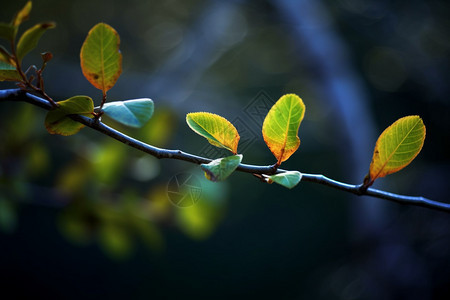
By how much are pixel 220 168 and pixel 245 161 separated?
5.22ft

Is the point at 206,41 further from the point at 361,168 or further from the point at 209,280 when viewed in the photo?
the point at 209,280

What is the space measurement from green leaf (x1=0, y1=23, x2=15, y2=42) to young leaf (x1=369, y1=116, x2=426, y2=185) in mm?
396

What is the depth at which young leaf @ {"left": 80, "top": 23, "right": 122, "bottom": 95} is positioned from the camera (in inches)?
14.2

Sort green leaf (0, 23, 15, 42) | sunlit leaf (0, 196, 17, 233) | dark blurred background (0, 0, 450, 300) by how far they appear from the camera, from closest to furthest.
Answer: green leaf (0, 23, 15, 42) → sunlit leaf (0, 196, 17, 233) → dark blurred background (0, 0, 450, 300)

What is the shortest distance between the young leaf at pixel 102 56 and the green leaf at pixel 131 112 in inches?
1.8

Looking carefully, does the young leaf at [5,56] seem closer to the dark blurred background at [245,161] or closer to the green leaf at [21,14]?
the green leaf at [21,14]

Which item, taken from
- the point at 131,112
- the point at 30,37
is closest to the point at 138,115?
the point at 131,112

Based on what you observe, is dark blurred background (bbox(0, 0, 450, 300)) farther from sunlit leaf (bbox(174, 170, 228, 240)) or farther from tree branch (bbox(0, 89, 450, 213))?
tree branch (bbox(0, 89, 450, 213))

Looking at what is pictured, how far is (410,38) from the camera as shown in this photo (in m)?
2.00

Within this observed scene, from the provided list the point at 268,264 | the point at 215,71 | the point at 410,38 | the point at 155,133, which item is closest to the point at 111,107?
the point at 155,133

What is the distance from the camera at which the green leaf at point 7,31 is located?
1.02 ft

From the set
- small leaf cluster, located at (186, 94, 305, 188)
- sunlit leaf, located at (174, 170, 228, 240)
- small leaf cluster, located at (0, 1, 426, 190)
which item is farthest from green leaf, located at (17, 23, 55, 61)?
sunlit leaf, located at (174, 170, 228, 240)

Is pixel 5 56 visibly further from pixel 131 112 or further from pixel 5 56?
pixel 131 112

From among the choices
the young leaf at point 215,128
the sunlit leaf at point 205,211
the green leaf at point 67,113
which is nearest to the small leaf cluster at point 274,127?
the young leaf at point 215,128
